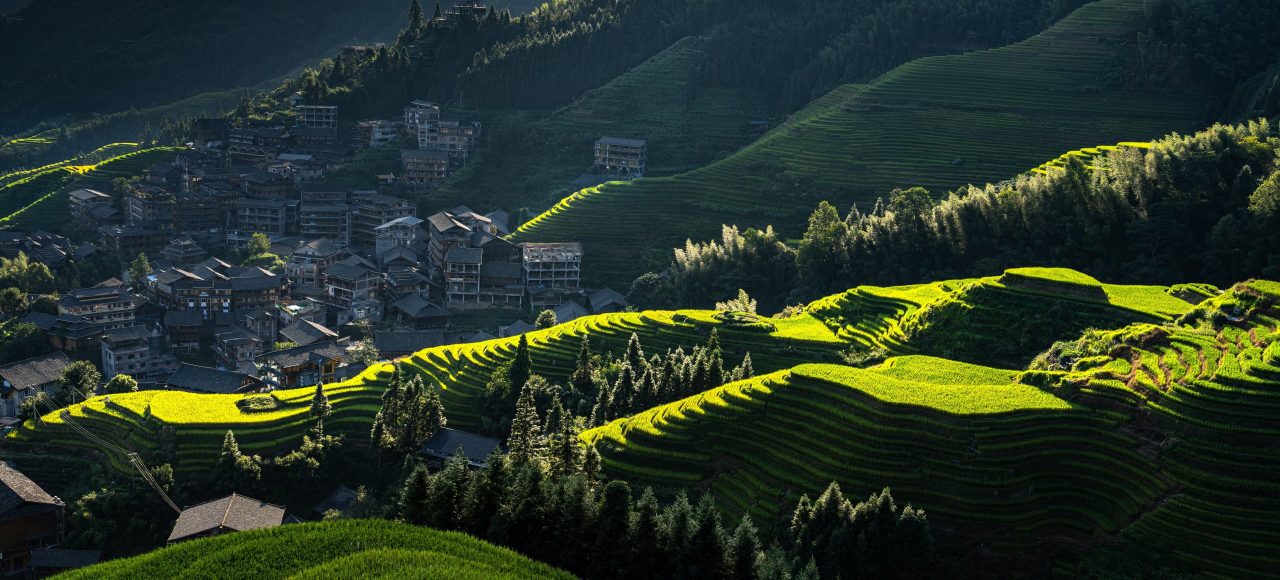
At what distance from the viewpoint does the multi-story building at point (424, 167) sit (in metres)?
66.6

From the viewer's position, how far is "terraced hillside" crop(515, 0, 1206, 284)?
182 ft

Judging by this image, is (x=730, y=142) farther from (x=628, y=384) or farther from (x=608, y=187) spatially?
(x=628, y=384)

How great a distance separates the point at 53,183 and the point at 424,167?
78.4ft

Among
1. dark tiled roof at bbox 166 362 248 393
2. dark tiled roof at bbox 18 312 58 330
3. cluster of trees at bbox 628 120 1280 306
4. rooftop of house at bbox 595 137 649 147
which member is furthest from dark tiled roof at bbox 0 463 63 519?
rooftop of house at bbox 595 137 649 147

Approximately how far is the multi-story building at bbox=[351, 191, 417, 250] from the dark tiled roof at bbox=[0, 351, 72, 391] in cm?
1956

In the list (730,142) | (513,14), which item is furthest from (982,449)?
(513,14)

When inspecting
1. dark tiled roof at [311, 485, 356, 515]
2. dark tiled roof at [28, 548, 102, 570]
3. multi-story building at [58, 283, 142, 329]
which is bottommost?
dark tiled roof at [28, 548, 102, 570]

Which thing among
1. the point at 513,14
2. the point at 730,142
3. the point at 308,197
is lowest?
the point at 308,197

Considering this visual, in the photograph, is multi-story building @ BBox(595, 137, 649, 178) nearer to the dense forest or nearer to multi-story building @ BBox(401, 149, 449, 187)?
multi-story building @ BBox(401, 149, 449, 187)

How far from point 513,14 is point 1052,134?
2634 inches

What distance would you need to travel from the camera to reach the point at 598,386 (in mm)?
35594

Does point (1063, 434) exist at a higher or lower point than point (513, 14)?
lower

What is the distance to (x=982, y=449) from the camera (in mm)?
25531

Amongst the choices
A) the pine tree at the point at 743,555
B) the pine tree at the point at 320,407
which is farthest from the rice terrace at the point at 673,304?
the pine tree at the point at 320,407
